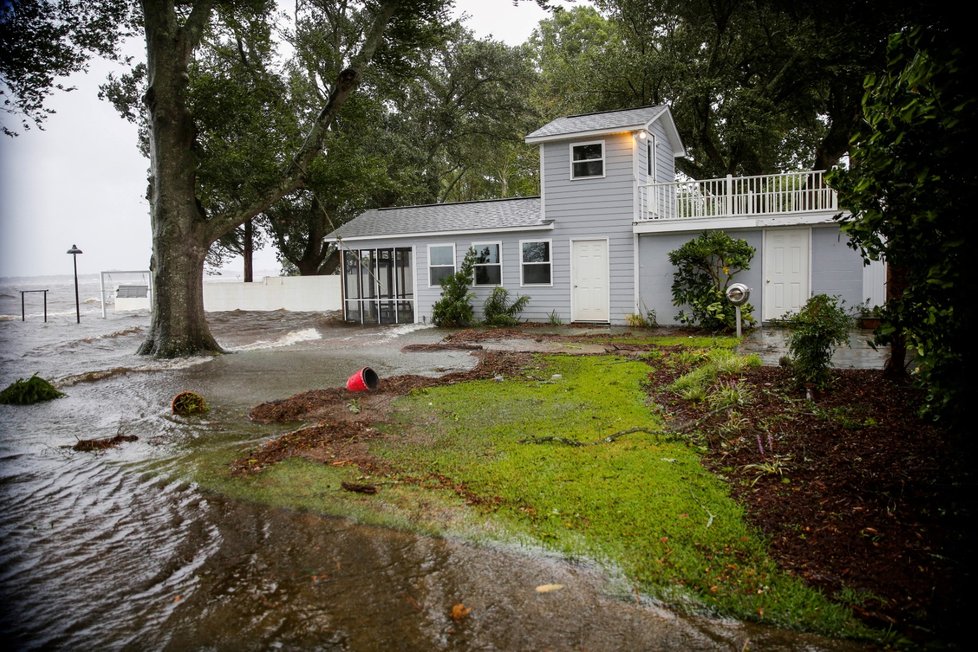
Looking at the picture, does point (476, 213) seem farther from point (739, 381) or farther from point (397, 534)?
point (397, 534)

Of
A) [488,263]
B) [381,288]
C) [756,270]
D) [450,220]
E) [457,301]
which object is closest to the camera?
[756,270]

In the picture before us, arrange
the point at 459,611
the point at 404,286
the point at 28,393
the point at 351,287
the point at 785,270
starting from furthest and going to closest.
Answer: the point at 351,287, the point at 404,286, the point at 785,270, the point at 28,393, the point at 459,611

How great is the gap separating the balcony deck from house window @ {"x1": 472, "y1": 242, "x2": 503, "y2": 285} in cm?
442

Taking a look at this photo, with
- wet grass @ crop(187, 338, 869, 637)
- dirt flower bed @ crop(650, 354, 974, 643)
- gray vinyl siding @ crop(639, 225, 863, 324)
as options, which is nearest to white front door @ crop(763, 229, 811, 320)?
gray vinyl siding @ crop(639, 225, 863, 324)

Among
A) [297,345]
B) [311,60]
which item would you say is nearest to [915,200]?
[297,345]

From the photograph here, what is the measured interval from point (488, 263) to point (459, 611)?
15.8 metres

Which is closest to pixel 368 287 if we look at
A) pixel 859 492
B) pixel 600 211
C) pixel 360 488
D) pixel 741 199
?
pixel 600 211

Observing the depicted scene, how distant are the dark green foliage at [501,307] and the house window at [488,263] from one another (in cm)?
45

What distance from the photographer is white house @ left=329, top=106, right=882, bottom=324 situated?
14.5m

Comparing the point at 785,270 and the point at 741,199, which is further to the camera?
the point at 741,199

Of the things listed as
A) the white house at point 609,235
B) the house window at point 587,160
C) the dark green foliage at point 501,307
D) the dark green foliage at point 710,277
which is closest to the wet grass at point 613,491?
the dark green foliage at point 710,277

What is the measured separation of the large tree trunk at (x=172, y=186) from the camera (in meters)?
13.2

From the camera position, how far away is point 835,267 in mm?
14258

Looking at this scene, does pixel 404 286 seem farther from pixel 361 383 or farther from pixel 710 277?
pixel 361 383
